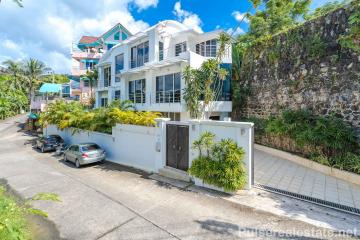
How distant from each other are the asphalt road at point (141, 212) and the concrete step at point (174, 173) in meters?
0.70

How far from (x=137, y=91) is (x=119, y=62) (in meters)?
5.57

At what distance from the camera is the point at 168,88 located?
1653 cm

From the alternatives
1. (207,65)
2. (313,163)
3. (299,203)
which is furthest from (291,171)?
(207,65)

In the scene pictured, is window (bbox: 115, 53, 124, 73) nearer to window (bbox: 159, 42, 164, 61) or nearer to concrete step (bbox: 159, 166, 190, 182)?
window (bbox: 159, 42, 164, 61)

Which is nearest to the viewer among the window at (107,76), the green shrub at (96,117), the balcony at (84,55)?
the green shrub at (96,117)

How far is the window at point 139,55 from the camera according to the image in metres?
19.3

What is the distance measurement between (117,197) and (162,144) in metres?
3.32

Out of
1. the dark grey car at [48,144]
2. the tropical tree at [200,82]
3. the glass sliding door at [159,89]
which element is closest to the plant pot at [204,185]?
the tropical tree at [200,82]

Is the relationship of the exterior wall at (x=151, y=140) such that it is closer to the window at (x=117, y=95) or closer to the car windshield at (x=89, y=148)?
the car windshield at (x=89, y=148)

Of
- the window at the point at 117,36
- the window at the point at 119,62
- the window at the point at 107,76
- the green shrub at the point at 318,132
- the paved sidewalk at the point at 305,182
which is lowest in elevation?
the paved sidewalk at the point at 305,182

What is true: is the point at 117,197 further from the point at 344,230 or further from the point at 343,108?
the point at 343,108

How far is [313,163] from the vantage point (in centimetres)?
950

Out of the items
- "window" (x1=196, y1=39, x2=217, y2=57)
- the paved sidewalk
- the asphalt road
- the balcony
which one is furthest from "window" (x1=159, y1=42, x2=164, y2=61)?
the balcony

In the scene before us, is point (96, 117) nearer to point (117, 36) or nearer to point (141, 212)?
point (141, 212)
